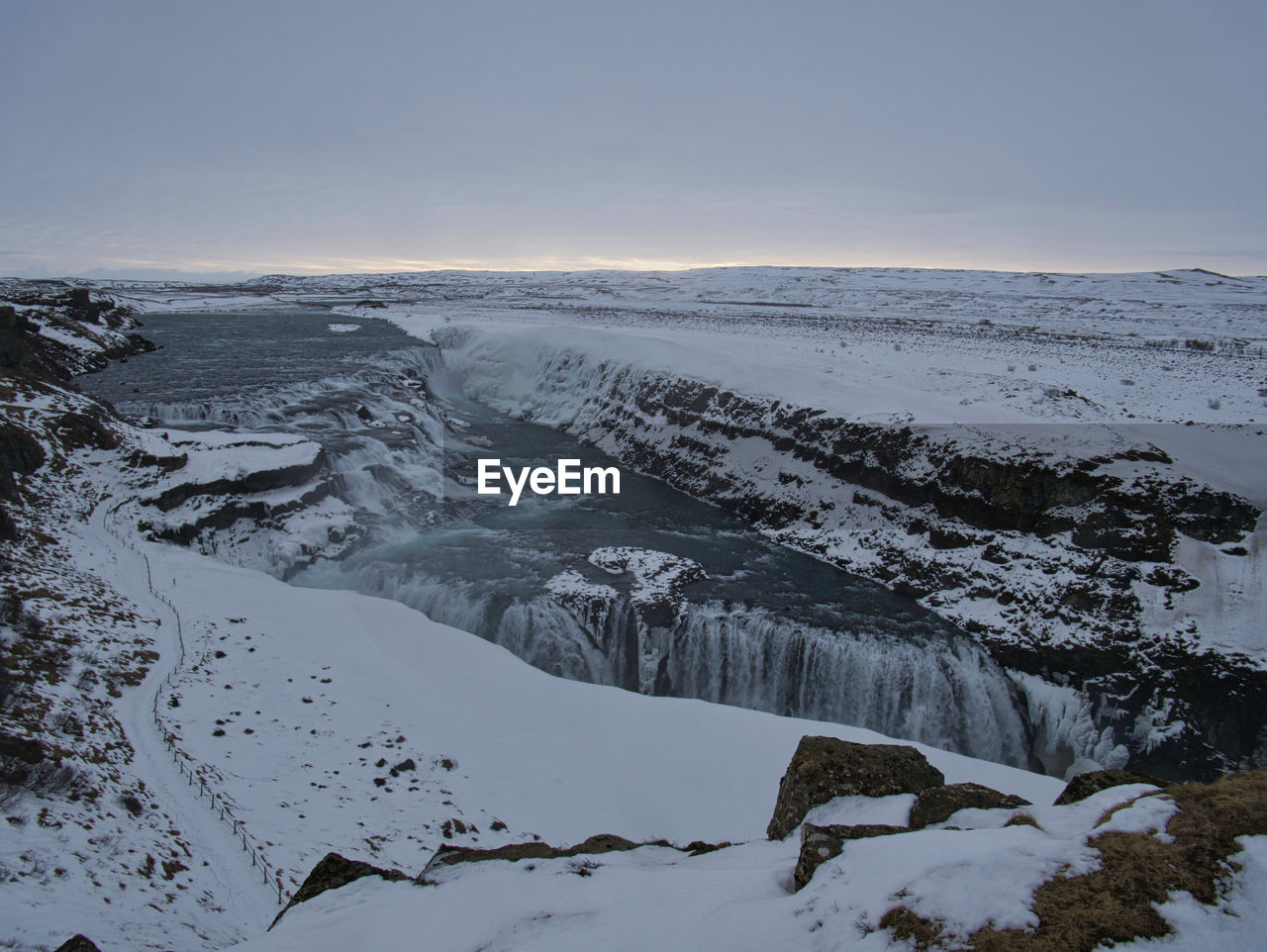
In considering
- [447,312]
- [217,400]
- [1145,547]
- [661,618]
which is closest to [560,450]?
[217,400]

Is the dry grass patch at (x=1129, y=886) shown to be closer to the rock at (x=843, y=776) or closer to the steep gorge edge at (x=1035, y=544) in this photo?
the rock at (x=843, y=776)

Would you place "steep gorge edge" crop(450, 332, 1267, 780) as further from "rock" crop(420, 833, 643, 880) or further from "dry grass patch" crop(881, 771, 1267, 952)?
"rock" crop(420, 833, 643, 880)

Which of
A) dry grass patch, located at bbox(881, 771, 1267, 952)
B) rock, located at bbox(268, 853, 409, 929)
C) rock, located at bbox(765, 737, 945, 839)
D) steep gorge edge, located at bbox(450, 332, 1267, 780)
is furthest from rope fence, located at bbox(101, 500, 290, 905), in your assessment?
steep gorge edge, located at bbox(450, 332, 1267, 780)

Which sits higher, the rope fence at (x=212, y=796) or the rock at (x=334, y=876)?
the rock at (x=334, y=876)

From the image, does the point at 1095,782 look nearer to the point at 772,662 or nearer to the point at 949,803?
the point at 949,803

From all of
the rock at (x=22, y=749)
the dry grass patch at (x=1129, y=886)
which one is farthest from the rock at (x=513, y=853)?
the rock at (x=22, y=749)

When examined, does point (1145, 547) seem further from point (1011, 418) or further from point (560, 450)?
point (560, 450)
